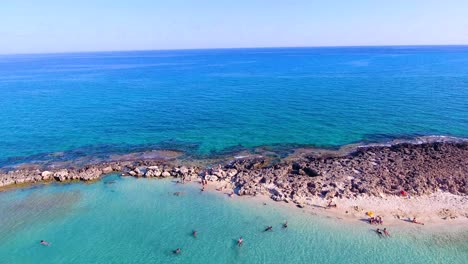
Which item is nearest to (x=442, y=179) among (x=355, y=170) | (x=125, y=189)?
(x=355, y=170)

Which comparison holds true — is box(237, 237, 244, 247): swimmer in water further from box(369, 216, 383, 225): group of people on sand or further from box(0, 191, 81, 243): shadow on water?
box(0, 191, 81, 243): shadow on water

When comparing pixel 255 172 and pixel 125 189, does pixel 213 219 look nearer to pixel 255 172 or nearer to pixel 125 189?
pixel 255 172

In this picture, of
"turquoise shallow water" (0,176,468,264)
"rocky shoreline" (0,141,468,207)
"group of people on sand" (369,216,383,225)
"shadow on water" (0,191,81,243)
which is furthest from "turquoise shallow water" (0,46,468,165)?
"group of people on sand" (369,216,383,225)

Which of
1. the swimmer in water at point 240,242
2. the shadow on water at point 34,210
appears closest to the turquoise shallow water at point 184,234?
the shadow on water at point 34,210

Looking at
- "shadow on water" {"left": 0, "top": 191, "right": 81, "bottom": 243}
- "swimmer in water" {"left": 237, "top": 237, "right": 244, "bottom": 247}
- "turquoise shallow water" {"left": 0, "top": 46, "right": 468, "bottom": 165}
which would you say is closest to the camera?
"swimmer in water" {"left": 237, "top": 237, "right": 244, "bottom": 247}

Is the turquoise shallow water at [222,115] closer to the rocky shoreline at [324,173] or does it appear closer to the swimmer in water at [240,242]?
the rocky shoreline at [324,173]

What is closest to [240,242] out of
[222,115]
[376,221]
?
[376,221]

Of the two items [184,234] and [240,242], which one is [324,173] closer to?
[240,242]
